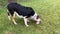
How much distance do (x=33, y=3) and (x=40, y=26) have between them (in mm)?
2047

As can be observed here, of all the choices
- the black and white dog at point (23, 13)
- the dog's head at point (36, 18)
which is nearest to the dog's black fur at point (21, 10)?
the black and white dog at point (23, 13)

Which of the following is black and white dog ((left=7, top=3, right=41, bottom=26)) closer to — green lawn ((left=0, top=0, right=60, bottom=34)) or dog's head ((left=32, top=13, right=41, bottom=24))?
dog's head ((left=32, top=13, right=41, bottom=24))

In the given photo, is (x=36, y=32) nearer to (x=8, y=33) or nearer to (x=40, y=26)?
(x=40, y=26)

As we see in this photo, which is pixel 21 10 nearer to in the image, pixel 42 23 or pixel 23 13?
pixel 23 13

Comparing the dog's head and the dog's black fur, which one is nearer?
the dog's black fur

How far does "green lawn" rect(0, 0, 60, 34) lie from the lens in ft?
21.8

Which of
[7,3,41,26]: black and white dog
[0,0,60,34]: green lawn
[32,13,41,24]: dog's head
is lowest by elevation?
[0,0,60,34]: green lawn

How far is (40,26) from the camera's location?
690 centimetres

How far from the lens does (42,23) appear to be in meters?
7.07

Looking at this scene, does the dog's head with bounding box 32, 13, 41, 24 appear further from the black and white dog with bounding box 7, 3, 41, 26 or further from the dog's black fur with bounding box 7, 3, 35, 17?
the dog's black fur with bounding box 7, 3, 35, 17

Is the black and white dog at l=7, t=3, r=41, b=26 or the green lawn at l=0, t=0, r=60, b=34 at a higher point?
the black and white dog at l=7, t=3, r=41, b=26

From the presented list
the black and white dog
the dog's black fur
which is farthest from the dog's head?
the dog's black fur

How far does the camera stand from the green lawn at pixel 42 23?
6.66 metres

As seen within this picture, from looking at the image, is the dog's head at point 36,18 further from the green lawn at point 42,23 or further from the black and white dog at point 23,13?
the green lawn at point 42,23
